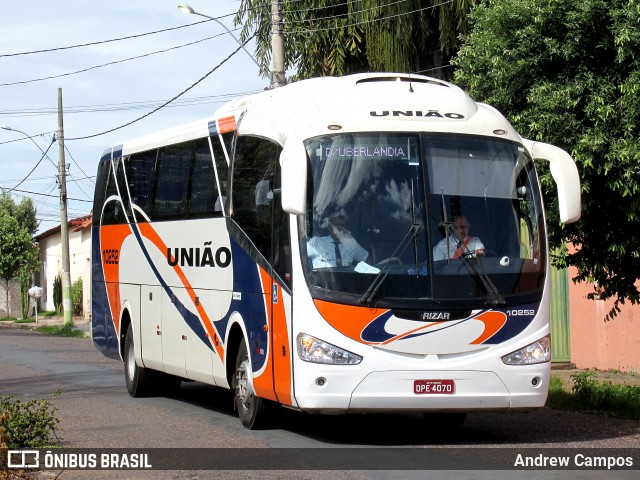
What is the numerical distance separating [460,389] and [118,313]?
307 inches

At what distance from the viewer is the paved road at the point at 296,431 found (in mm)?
9872

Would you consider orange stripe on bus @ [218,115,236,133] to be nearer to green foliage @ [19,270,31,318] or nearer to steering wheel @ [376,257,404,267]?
steering wheel @ [376,257,404,267]

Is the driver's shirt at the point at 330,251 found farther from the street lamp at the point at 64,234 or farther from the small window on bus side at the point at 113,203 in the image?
the street lamp at the point at 64,234

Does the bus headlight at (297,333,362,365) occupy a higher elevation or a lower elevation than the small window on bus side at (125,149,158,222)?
lower

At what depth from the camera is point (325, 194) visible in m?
11.2

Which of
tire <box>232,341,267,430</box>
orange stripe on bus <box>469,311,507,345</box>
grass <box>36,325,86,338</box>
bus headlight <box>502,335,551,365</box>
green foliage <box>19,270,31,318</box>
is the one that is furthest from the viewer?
green foliage <box>19,270,31,318</box>

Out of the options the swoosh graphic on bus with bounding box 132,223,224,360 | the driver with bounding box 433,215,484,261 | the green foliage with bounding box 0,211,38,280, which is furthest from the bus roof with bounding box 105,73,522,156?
the green foliage with bounding box 0,211,38,280

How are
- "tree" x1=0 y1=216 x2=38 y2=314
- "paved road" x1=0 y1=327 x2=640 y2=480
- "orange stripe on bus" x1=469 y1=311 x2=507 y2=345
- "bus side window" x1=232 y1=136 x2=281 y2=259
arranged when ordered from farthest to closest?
"tree" x1=0 y1=216 x2=38 y2=314
"bus side window" x1=232 y1=136 x2=281 y2=259
"orange stripe on bus" x1=469 y1=311 x2=507 y2=345
"paved road" x1=0 y1=327 x2=640 y2=480

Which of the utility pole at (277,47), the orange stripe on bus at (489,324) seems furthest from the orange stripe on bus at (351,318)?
the utility pole at (277,47)

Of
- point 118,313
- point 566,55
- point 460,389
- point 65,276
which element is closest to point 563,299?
point 118,313

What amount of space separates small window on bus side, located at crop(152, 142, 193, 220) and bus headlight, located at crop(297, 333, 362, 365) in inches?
171

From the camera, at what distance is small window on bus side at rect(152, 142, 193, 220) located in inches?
589

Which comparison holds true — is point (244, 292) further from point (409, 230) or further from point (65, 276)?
point (65, 276)

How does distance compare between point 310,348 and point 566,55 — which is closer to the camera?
point 310,348
